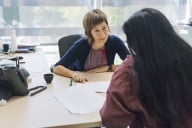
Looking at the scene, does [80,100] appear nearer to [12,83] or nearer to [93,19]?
[12,83]

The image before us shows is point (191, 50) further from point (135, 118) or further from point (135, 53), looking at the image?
point (135, 118)

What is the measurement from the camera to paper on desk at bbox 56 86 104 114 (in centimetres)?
143

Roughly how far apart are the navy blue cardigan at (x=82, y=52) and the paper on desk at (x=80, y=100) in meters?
0.49

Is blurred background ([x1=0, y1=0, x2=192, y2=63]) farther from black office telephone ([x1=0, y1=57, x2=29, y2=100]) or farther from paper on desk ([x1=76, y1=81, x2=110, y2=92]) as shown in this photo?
black office telephone ([x1=0, y1=57, x2=29, y2=100])

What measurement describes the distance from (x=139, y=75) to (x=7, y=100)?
86cm

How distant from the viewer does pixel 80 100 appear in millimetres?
1541

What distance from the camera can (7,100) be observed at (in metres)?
1.53

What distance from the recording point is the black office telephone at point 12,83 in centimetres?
158

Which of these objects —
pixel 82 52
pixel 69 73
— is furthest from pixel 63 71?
pixel 82 52

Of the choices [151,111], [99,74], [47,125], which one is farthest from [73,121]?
[99,74]

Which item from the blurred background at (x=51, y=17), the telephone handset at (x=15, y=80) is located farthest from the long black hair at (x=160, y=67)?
the blurred background at (x=51, y=17)

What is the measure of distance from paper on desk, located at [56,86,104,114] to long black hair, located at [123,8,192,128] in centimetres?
46

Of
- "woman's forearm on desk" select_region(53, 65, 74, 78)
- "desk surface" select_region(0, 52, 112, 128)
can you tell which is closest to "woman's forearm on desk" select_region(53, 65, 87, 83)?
"woman's forearm on desk" select_region(53, 65, 74, 78)

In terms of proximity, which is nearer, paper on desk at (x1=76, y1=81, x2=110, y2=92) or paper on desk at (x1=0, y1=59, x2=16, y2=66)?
paper on desk at (x1=76, y1=81, x2=110, y2=92)
